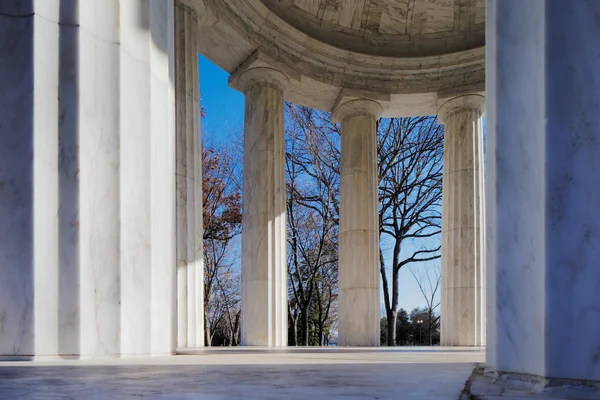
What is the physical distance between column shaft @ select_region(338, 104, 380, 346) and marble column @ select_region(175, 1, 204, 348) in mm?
58791

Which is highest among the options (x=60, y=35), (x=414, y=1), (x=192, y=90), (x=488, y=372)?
(x=414, y=1)

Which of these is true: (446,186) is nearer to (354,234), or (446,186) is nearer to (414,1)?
(354,234)

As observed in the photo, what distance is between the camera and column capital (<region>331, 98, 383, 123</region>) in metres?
169

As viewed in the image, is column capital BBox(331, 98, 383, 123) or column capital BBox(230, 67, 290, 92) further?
column capital BBox(331, 98, 383, 123)

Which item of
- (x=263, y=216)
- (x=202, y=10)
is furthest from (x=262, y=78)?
(x=263, y=216)

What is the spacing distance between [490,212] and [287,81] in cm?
12418

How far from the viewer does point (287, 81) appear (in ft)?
504

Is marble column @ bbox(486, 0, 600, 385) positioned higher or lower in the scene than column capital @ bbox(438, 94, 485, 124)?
lower

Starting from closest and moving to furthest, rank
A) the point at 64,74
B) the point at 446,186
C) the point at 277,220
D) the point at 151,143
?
the point at 64,74 < the point at 151,143 < the point at 277,220 < the point at 446,186

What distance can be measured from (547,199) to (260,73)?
412ft

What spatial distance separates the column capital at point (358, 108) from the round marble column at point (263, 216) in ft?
83.0

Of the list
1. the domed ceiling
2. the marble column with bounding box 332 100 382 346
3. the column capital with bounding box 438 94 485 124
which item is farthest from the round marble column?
the column capital with bounding box 438 94 485 124

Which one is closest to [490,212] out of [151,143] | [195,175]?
[151,143]

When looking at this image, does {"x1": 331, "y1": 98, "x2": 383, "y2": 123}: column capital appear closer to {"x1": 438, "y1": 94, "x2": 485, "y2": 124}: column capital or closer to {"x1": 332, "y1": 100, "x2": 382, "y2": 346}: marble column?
{"x1": 332, "y1": 100, "x2": 382, "y2": 346}: marble column
